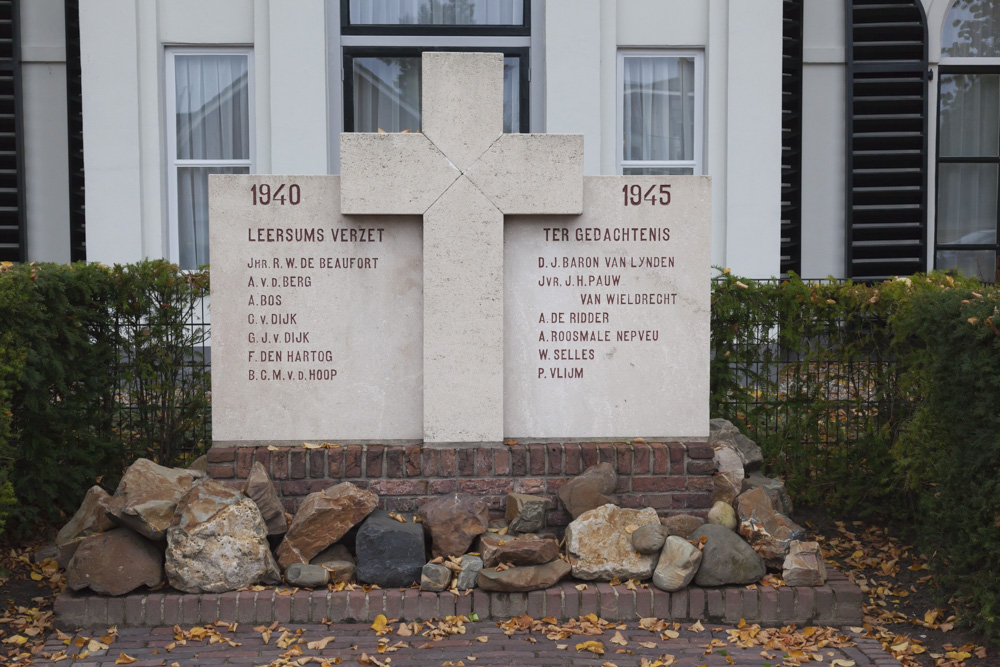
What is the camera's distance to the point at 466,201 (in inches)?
185

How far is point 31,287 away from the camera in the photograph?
15.4ft

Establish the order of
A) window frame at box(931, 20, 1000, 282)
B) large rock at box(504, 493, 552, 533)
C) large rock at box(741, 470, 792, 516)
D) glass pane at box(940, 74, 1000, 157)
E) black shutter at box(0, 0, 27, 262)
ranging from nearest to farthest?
large rock at box(504, 493, 552, 533) < large rock at box(741, 470, 792, 516) < black shutter at box(0, 0, 27, 262) < window frame at box(931, 20, 1000, 282) < glass pane at box(940, 74, 1000, 157)

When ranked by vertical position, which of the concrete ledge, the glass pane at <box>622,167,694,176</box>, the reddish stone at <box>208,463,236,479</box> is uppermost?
the glass pane at <box>622,167,694,176</box>

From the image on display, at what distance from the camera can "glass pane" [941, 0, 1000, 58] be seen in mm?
9844

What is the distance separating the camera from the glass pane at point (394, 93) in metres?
9.38

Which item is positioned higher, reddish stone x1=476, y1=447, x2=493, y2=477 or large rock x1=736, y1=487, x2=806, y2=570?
reddish stone x1=476, y1=447, x2=493, y2=477

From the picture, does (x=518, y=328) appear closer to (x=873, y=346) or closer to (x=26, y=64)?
(x=873, y=346)

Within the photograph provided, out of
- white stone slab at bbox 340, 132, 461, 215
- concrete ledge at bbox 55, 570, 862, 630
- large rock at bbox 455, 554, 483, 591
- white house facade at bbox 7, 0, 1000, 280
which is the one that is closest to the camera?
concrete ledge at bbox 55, 570, 862, 630

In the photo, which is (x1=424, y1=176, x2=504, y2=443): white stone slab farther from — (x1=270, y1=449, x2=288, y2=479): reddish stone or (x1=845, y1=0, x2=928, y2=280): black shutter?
(x1=845, y1=0, x2=928, y2=280): black shutter

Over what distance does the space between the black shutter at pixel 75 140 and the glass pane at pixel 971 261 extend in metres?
9.27

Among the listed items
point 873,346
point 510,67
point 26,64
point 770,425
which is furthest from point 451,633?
point 26,64

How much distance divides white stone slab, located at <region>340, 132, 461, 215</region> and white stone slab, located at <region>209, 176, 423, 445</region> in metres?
0.11


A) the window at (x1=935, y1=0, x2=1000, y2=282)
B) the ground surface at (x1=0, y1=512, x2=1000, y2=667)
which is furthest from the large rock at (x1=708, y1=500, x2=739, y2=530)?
the window at (x1=935, y1=0, x2=1000, y2=282)

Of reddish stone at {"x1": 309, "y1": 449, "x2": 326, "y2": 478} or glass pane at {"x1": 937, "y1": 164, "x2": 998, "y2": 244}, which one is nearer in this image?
reddish stone at {"x1": 309, "y1": 449, "x2": 326, "y2": 478}
